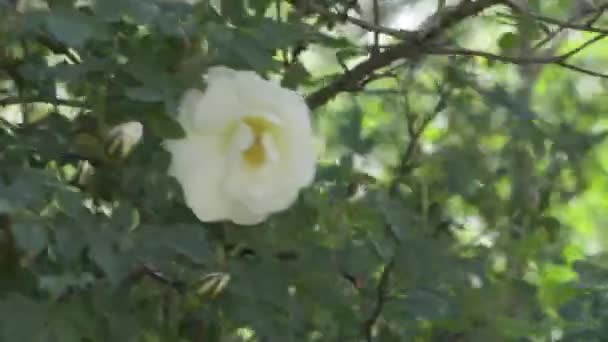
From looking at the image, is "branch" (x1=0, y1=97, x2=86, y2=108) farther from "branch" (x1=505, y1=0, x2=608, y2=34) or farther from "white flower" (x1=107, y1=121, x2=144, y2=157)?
"branch" (x1=505, y1=0, x2=608, y2=34)

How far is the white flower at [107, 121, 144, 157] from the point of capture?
533 mm

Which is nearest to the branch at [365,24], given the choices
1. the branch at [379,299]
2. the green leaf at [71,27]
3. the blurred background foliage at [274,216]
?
the blurred background foliage at [274,216]

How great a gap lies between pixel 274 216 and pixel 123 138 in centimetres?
13

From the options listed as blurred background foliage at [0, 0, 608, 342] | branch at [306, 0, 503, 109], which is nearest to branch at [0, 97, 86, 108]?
blurred background foliage at [0, 0, 608, 342]

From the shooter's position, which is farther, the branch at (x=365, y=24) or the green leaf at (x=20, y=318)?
the branch at (x=365, y=24)

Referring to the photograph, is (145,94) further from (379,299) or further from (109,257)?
(379,299)

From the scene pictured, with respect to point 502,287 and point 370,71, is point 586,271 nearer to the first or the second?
point 502,287

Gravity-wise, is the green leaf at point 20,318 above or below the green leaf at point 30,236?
below

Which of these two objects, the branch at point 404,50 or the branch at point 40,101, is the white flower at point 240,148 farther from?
the branch at point 404,50

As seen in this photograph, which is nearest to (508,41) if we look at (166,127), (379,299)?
(379,299)

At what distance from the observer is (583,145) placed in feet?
2.77

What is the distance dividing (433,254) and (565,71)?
730 mm

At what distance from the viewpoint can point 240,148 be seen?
546mm

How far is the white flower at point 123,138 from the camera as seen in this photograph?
0.53 metres
